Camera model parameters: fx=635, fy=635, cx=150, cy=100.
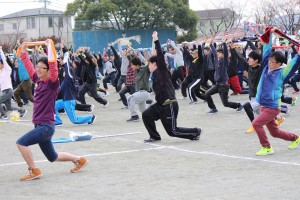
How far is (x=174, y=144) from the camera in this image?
11.5 metres

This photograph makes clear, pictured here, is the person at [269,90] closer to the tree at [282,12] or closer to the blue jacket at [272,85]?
the blue jacket at [272,85]

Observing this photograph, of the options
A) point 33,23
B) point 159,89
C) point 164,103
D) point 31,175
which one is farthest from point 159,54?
point 33,23

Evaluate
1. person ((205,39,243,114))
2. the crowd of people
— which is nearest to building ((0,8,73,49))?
the crowd of people

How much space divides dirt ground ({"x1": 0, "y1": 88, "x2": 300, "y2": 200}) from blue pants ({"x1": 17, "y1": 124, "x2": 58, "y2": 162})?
367mm

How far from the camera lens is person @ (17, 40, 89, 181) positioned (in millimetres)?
8539

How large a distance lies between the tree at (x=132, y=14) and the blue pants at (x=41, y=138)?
149ft

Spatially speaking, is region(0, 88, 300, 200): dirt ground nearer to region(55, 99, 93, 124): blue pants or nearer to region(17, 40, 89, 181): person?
region(17, 40, 89, 181): person

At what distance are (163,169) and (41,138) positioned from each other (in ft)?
5.77

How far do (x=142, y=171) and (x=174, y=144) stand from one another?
2.71 m

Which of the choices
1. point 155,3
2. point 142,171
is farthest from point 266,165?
point 155,3

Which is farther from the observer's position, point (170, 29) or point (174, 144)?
point (170, 29)

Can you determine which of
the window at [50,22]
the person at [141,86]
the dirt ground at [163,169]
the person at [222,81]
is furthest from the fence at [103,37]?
the dirt ground at [163,169]

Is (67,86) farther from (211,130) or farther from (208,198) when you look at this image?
(208,198)

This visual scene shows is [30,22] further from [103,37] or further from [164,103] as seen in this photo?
[164,103]
